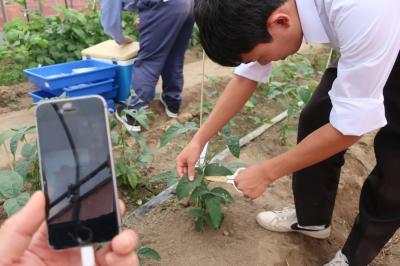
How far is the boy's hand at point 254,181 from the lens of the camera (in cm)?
133

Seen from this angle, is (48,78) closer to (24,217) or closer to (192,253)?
(192,253)

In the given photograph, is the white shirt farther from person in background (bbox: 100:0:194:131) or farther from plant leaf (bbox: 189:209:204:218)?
person in background (bbox: 100:0:194:131)

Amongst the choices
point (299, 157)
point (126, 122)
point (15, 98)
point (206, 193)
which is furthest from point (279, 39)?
point (15, 98)

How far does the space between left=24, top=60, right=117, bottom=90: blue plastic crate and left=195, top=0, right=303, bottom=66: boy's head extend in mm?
1672

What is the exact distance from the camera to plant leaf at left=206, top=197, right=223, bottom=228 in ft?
5.15

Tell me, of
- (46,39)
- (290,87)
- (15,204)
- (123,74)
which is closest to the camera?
(15,204)

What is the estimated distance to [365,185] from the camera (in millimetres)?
1593

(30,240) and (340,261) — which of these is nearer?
(30,240)

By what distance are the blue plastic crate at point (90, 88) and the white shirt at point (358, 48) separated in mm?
1864

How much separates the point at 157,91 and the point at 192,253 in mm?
2119

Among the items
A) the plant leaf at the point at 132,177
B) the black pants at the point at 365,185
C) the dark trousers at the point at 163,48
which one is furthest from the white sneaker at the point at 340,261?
the dark trousers at the point at 163,48

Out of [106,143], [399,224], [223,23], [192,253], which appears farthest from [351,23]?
[192,253]

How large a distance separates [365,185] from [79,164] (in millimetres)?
1129

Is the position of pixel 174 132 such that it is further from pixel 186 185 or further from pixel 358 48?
pixel 358 48
